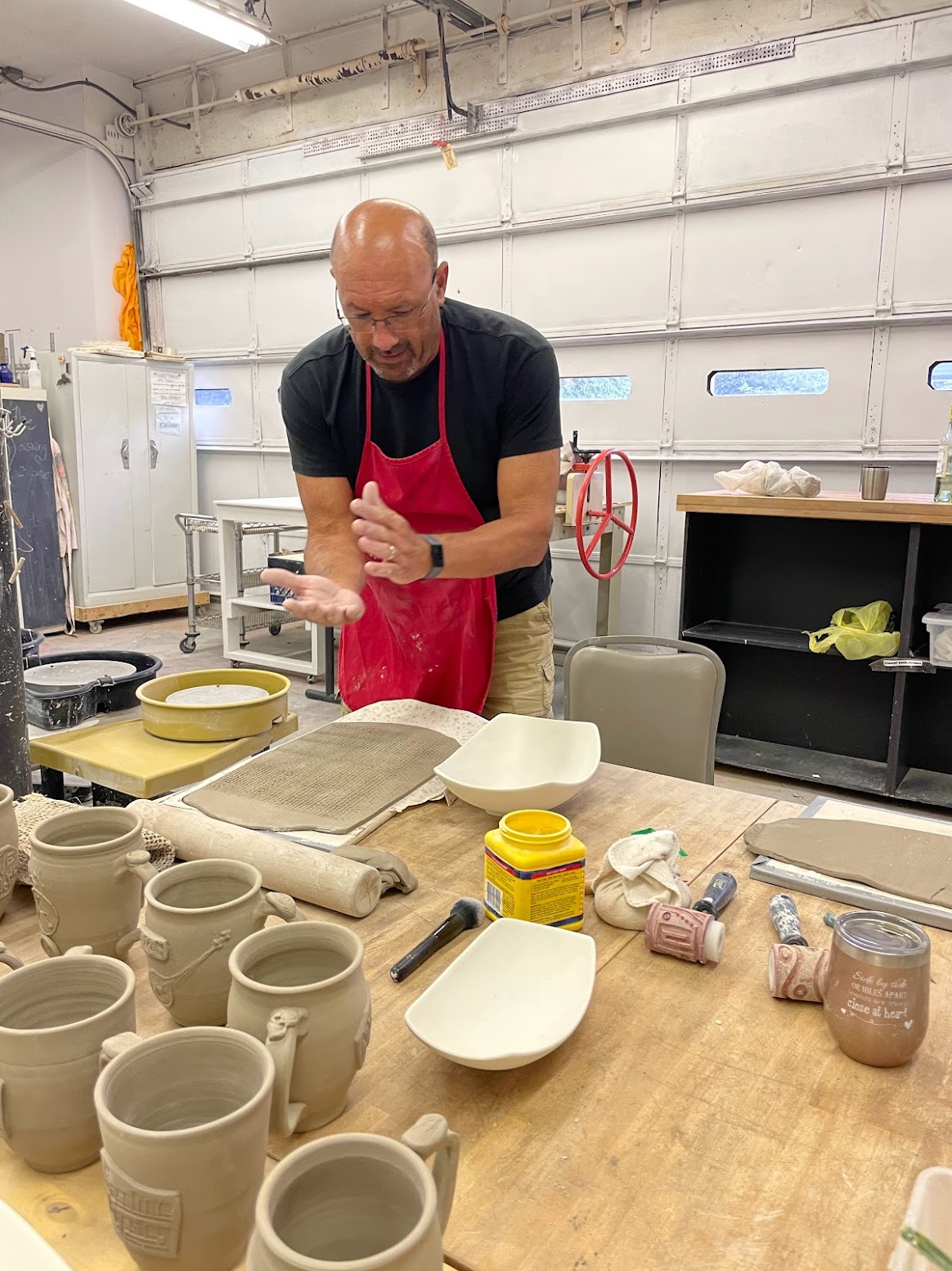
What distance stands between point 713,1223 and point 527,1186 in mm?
130

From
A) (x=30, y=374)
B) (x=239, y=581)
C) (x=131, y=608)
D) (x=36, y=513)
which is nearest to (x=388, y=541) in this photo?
(x=239, y=581)

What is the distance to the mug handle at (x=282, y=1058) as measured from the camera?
60cm

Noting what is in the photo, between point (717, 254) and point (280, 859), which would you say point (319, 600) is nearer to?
point (280, 859)

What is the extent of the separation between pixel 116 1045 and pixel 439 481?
1320mm

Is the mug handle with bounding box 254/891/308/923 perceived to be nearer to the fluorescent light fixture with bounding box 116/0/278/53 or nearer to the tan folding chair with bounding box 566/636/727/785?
the tan folding chair with bounding box 566/636/727/785

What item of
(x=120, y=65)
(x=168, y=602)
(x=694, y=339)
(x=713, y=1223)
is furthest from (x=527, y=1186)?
(x=120, y=65)

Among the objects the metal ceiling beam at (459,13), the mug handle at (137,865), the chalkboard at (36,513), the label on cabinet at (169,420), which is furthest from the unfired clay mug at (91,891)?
the label on cabinet at (169,420)

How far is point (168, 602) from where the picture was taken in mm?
6441

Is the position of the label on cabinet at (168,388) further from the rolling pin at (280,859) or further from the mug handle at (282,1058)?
the mug handle at (282,1058)

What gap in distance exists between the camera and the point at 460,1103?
73 cm

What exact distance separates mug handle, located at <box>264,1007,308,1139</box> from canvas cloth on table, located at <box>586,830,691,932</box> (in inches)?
18.7

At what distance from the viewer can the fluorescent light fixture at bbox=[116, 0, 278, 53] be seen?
14.2 ft

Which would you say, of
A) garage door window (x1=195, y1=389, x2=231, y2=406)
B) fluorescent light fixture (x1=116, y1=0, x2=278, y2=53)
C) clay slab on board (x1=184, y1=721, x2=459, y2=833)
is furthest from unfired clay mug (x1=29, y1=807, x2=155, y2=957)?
garage door window (x1=195, y1=389, x2=231, y2=406)

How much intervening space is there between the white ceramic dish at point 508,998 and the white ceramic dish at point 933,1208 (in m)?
0.28
